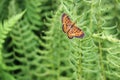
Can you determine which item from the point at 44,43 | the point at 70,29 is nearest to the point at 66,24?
the point at 70,29

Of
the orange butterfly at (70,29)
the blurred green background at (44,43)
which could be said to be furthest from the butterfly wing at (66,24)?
the blurred green background at (44,43)

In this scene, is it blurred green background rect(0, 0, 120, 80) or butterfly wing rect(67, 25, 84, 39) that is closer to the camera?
butterfly wing rect(67, 25, 84, 39)

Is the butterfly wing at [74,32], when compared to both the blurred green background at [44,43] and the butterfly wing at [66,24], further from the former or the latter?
the blurred green background at [44,43]

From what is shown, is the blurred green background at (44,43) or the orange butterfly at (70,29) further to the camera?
the blurred green background at (44,43)

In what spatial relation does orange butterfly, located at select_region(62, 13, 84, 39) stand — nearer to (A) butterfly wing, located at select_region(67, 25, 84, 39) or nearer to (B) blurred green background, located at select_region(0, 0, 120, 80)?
(A) butterfly wing, located at select_region(67, 25, 84, 39)

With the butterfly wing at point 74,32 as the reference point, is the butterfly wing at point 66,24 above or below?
above

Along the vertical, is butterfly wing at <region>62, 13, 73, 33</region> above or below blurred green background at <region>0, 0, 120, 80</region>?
above

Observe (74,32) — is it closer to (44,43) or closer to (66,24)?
(66,24)

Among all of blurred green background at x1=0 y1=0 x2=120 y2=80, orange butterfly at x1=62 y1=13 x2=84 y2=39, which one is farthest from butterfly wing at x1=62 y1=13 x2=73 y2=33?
blurred green background at x1=0 y1=0 x2=120 y2=80
